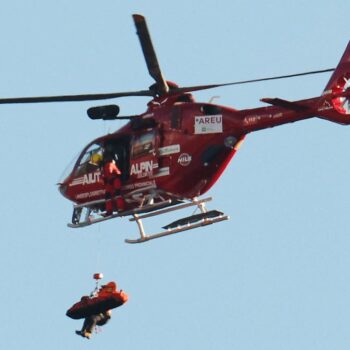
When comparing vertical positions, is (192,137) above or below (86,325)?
above

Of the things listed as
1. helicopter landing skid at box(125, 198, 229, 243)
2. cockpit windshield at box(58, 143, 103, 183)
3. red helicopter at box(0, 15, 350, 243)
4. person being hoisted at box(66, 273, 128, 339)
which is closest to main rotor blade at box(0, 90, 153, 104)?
red helicopter at box(0, 15, 350, 243)

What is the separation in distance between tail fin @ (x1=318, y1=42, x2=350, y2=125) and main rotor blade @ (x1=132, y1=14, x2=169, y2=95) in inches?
167

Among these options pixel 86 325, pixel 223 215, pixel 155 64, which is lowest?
pixel 86 325

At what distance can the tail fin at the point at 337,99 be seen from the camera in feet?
119

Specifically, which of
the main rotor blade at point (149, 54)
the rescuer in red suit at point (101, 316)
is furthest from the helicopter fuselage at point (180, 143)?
the rescuer in red suit at point (101, 316)

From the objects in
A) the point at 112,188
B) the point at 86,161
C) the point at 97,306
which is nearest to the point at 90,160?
the point at 86,161

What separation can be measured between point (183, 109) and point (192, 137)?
791 mm

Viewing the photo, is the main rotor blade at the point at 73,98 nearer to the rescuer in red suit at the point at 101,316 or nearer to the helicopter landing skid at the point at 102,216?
the helicopter landing skid at the point at 102,216

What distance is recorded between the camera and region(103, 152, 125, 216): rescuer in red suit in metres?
39.0

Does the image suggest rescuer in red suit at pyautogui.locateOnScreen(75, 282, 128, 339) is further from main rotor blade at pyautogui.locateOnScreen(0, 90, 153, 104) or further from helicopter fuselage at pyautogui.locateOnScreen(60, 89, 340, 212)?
main rotor blade at pyautogui.locateOnScreen(0, 90, 153, 104)

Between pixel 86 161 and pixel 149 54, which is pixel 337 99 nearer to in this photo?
pixel 149 54

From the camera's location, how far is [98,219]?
39.2 metres

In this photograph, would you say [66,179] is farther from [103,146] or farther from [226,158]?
[226,158]

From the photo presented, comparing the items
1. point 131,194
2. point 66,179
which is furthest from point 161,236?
point 66,179
